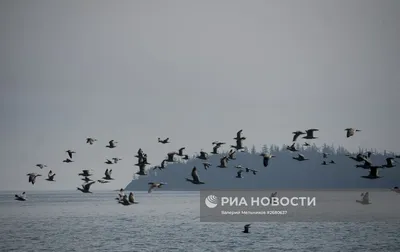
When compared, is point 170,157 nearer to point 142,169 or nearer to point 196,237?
point 142,169

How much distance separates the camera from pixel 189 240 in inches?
1524

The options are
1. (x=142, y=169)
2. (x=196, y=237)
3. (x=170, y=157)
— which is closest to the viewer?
(x=170, y=157)

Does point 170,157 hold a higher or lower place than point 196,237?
higher

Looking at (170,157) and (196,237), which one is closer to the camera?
(170,157)

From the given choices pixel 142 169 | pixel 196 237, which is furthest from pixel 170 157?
pixel 196 237

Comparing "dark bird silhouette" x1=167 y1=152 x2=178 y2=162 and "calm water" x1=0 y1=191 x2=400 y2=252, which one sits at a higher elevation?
"dark bird silhouette" x1=167 y1=152 x2=178 y2=162

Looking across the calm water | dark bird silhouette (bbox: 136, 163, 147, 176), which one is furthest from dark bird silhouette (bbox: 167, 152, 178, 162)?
the calm water

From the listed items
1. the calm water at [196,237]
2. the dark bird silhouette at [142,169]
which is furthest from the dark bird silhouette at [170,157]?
the calm water at [196,237]

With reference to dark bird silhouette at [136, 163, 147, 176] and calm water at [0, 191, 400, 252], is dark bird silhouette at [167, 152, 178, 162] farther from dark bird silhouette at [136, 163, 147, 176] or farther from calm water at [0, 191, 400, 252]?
calm water at [0, 191, 400, 252]

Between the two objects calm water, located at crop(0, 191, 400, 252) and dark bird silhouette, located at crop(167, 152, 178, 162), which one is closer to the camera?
dark bird silhouette, located at crop(167, 152, 178, 162)

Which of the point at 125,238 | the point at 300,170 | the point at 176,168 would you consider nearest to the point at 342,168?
the point at 300,170

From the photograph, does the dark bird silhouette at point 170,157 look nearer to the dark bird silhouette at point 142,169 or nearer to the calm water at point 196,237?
the dark bird silhouette at point 142,169

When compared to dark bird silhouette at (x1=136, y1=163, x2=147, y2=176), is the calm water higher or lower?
lower

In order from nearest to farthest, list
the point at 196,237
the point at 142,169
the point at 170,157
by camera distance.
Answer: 1. the point at 170,157
2. the point at 142,169
3. the point at 196,237
